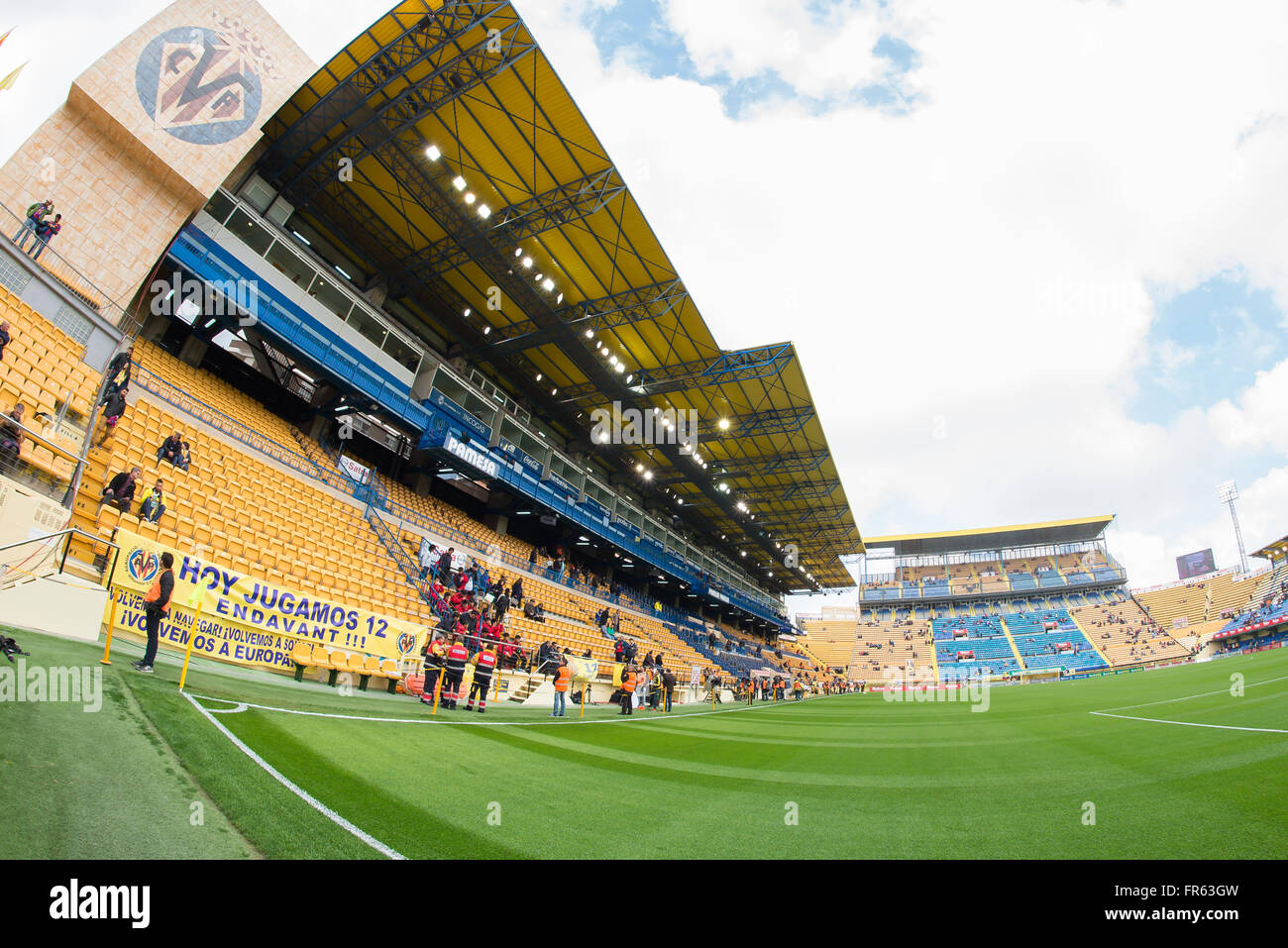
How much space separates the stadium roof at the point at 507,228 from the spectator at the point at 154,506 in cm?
1188

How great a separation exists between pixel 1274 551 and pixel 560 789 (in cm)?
7389

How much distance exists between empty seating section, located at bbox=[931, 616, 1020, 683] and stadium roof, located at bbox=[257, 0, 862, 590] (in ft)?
116

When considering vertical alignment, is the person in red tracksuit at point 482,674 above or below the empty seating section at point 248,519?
below

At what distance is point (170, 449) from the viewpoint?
1184cm

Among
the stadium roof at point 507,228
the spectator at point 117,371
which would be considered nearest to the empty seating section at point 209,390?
the spectator at point 117,371

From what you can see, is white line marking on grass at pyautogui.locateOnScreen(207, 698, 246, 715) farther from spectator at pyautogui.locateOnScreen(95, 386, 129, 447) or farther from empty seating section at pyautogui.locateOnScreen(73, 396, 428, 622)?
spectator at pyautogui.locateOnScreen(95, 386, 129, 447)

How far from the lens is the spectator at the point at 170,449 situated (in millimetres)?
11719

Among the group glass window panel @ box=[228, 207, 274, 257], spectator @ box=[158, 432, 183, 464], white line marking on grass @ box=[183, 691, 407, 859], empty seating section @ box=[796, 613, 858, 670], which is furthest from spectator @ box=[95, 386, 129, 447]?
empty seating section @ box=[796, 613, 858, 670]

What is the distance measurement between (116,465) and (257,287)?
8567mm

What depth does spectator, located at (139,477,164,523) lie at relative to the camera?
973 cm

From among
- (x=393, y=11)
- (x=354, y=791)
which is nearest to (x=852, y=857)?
(x=354, y=791)

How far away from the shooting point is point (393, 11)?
13508 mm

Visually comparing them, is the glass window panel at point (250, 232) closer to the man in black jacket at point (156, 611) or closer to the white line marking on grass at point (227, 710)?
the man in black jacket at point (156, 611)
